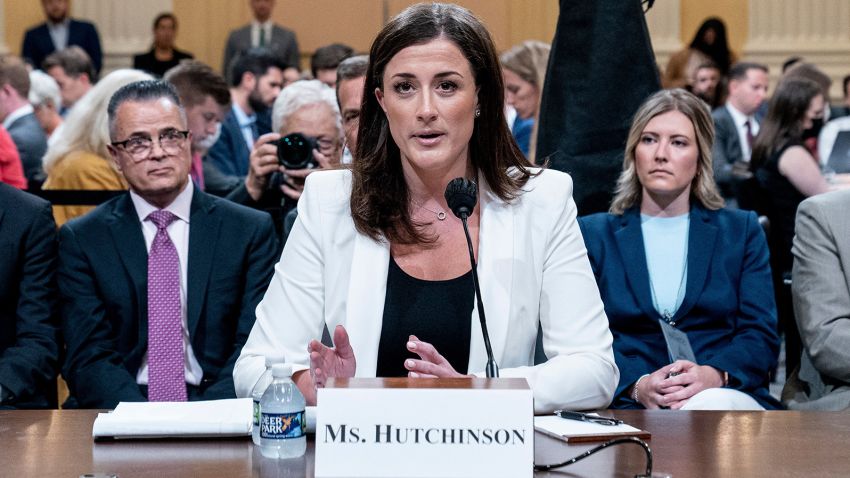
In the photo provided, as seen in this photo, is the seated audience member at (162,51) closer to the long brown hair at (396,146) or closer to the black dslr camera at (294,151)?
the black dslr camera at (294,151)

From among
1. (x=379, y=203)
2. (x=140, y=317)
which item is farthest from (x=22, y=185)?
(x=379, y=203)

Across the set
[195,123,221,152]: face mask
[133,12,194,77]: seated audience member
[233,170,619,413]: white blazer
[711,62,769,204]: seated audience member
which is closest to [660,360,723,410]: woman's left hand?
[233,170,619,413]: white blazer

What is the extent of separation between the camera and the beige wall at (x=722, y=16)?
9961 millimetres

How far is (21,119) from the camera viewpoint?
20.7ft

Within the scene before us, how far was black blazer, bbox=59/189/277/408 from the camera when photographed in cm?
308

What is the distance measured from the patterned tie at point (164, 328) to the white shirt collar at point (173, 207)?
0.31 ft

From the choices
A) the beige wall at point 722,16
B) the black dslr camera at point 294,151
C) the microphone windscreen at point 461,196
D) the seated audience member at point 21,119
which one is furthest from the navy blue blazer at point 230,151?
the beige wall at point 722,16

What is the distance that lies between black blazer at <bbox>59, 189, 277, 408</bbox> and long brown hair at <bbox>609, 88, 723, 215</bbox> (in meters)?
1.12

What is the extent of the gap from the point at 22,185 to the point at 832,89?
273 inches

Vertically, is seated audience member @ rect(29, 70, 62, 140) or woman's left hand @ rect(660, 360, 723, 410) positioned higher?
seated audience member @ rect(29, 70, 62, 140)

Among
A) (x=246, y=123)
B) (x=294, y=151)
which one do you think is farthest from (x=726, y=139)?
(x=294, y=151)

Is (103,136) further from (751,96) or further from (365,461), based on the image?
(751,96)

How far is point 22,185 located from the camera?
5.36m

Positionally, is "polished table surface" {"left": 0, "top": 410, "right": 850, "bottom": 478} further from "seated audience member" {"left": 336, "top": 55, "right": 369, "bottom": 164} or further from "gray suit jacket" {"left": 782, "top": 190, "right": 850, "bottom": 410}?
"seated audience member" {"left": 336, "top": 55, "right": 369, "bottom": 164}
